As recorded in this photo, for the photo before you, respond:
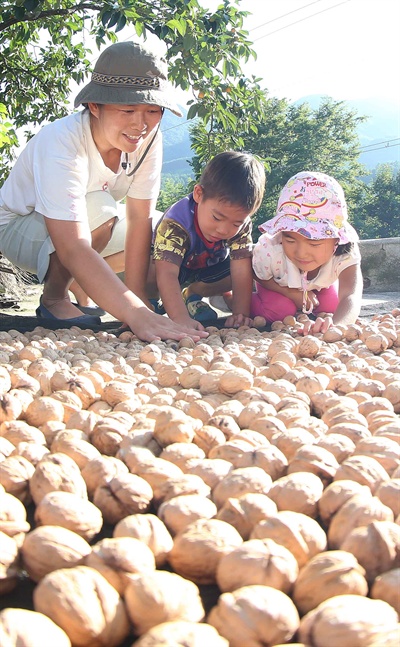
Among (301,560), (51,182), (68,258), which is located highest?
(51,182)

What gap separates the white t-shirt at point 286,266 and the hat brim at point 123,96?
34.3 inches

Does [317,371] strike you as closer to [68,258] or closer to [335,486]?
[335,486]

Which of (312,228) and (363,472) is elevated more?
(312,228)

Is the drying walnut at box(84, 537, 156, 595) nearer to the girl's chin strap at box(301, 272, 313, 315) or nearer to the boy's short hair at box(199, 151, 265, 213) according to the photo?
the boy's short hair at box(199, 151, 265, 213)

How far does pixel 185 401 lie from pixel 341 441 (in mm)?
519

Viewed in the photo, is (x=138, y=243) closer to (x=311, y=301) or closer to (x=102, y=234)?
(x=102, y=234)

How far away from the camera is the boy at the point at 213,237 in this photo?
10.2ft

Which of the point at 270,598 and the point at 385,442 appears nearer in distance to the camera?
the point at 270,598

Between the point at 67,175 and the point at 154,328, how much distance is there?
0.81 m

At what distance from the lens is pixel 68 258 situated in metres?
2.85

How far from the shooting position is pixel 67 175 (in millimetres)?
2920

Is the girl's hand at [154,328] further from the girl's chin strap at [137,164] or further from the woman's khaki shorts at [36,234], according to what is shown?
the girl's chin strap at [137,164]

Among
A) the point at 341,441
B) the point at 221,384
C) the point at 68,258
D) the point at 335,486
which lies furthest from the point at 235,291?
the point at 335,486

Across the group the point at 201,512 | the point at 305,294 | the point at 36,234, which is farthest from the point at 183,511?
the point at 36,234
